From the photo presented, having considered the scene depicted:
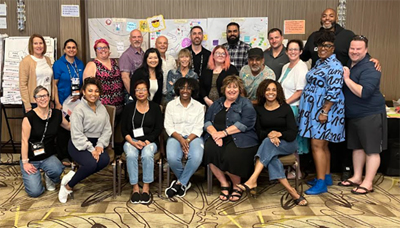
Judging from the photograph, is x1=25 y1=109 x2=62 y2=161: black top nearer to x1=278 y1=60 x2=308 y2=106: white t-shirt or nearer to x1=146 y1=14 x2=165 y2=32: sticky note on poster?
x1=146 y1=14 x2=165 y2=32: sticky note on poster

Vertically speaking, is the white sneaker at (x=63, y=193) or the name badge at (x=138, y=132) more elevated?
the name badge at (x=138, y=132)

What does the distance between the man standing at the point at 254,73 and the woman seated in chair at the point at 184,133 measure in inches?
21.1

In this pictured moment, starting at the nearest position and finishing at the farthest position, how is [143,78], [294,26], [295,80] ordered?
[295,80] < [143,78] < [294,26]

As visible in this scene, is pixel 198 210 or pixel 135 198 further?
pixel 135 198

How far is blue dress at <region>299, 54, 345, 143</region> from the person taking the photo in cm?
322

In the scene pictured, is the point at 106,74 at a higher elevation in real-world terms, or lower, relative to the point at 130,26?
lower

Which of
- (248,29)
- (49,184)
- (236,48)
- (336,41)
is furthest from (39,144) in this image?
(336,41)

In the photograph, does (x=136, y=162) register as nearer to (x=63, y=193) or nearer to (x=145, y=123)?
(x=145, y=123)

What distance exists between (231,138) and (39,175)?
1.88m

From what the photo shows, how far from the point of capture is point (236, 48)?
13.9ft

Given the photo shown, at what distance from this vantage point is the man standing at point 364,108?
326cm

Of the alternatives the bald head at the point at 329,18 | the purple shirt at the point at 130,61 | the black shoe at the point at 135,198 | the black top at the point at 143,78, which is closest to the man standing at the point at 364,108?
the bald head at the point at 329,18

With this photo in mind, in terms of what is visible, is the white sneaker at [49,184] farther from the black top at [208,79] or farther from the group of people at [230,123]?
the black top at [208,79]

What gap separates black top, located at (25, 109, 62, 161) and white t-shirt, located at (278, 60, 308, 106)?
2.29 meters
